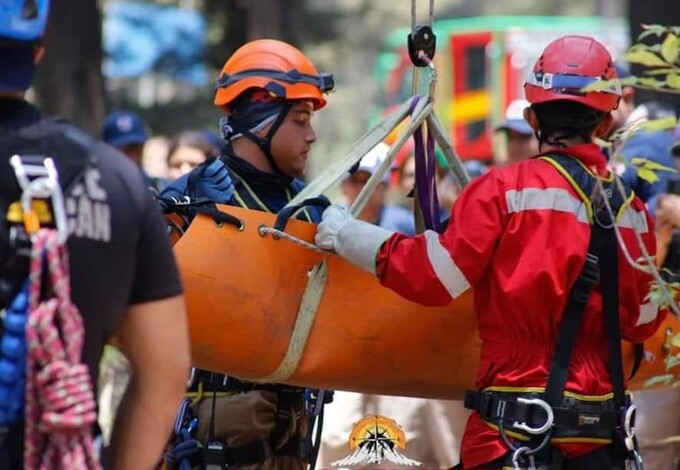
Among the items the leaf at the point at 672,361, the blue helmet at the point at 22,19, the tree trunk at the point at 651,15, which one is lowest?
the leaf at the point at 672,361

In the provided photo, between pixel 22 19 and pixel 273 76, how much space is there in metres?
2.39

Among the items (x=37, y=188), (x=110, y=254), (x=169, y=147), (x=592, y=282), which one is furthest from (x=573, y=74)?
(x=169, y=147)

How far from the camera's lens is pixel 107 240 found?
3.72 metres

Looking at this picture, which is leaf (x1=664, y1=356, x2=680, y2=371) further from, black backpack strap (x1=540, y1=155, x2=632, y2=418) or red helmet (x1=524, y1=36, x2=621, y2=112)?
red helmet (x1=524, y1=36, x2=621, y2=112)

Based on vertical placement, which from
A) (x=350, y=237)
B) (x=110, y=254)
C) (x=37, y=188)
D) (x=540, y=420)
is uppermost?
(x=37, y=188)

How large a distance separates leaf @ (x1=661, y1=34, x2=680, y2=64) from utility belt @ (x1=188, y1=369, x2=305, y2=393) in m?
2.09

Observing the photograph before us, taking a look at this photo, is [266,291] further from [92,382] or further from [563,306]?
[92,382]

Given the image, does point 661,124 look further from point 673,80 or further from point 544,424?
point 544,424

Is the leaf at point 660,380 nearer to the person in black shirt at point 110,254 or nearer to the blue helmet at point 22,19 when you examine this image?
the person in black shirt at point 110,254

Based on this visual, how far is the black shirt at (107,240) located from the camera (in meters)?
3.69

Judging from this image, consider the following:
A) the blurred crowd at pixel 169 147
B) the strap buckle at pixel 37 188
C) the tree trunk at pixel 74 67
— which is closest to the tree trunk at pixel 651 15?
the blurred crowd at pixel 169 147

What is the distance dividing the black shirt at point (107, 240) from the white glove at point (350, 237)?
1.48m

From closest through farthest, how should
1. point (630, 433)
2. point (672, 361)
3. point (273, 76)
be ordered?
point (630, 433)
point (672, 361)
point (273, 76)

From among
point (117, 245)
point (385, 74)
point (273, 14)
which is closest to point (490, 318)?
point (117, 245)
